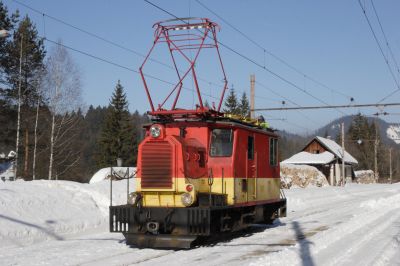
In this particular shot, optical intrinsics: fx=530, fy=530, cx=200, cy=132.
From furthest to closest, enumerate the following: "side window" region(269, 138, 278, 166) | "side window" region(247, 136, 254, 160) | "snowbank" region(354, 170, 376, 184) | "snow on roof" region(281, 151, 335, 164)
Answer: "snowbank" region(354, 170, 376, 184)
"snow on roof" region(281, 151, 335, 164)
"side window" region(269, 138, 278, 166)
"side window" region(247, 136, 254, 160)

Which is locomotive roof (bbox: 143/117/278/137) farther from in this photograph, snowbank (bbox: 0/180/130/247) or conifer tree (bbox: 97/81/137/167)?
conifer tree (bbox: 97/81/137/167)

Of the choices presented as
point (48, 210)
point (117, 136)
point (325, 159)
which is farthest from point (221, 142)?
point (325, 159)

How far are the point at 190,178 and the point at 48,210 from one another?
210 inches

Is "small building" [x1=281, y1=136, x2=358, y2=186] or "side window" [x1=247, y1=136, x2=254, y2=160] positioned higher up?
"small building" [x1=281, y1=136, x2=358, y2=186]

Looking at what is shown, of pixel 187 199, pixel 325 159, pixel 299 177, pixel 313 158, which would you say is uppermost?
→ pixel 313 158

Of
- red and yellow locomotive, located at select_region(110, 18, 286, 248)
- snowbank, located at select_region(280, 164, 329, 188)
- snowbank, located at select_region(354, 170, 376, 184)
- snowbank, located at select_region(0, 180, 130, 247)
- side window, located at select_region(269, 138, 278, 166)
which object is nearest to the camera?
red and yellow locomotive, located at select_region(110, 18, 286, 248)

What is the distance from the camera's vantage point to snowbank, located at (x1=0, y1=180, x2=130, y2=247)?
12.8 m

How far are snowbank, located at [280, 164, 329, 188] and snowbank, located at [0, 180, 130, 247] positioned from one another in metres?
26.0

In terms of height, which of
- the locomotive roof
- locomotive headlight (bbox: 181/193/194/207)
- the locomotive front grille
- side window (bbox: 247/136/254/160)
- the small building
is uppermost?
the small building

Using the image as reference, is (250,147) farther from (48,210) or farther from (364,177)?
(364,177)

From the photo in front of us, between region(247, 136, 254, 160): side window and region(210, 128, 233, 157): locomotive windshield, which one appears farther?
region(247, 136, 254, 160): side window

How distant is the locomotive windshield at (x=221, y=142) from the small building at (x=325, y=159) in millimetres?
54877

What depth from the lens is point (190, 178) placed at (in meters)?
11.6

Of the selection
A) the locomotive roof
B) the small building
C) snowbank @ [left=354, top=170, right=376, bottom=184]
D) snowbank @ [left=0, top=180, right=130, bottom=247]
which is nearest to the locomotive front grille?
the locomotive roof
